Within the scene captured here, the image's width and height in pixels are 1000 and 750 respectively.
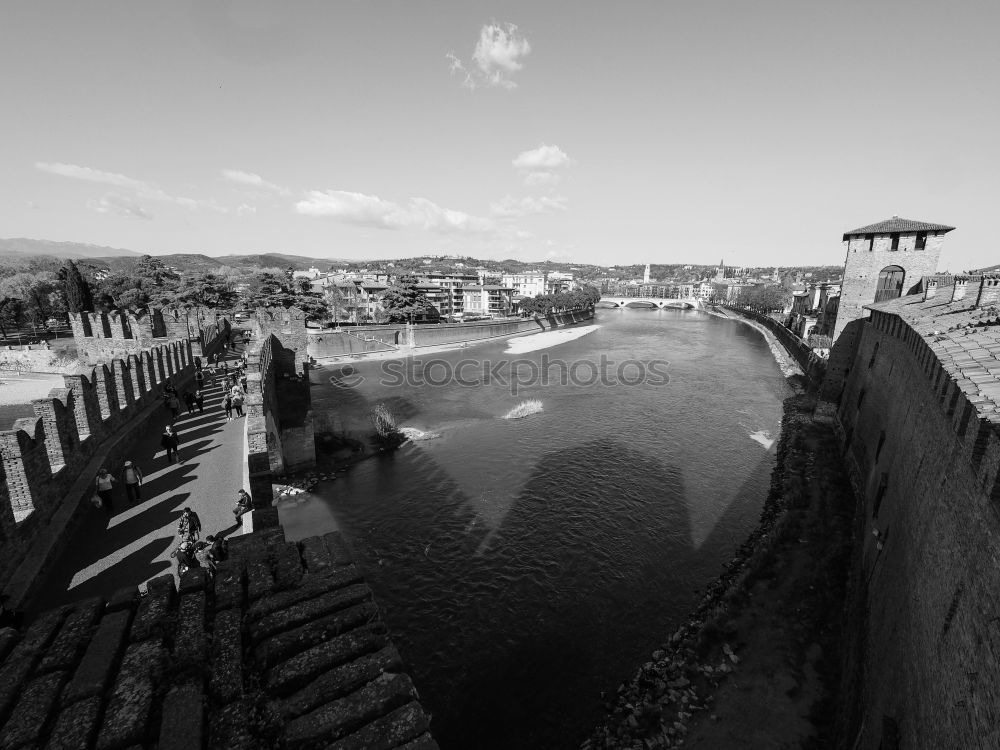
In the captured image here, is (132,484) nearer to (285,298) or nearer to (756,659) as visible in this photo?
(756,659)

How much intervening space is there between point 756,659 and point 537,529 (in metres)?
7.52

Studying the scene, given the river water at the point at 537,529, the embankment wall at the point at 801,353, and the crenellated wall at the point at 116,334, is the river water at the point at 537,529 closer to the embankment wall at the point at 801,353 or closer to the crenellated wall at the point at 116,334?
the embankment wall at the point at 801,353

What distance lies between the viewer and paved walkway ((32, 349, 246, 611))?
771 cm

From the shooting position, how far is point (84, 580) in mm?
7645

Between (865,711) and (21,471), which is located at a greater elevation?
(21,471)

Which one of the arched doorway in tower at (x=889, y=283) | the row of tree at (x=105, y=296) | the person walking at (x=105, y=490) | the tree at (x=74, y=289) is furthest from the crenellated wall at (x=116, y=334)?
the arched doorway in tower at (x=889, y=283)

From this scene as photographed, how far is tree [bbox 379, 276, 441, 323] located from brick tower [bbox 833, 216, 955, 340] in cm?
4805

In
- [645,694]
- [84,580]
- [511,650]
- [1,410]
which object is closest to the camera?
[84,580]

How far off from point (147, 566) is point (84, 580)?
2.75 ft

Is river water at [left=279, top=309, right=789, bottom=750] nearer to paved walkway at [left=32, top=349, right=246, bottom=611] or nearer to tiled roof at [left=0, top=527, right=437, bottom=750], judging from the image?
paved walkway at [left=32, top=349, right=246, bottom=611]

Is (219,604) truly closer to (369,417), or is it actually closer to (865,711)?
(865,711)

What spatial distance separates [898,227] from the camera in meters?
28.3

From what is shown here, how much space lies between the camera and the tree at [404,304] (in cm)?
6244

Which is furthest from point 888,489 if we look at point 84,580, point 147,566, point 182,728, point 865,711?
point 84,580
